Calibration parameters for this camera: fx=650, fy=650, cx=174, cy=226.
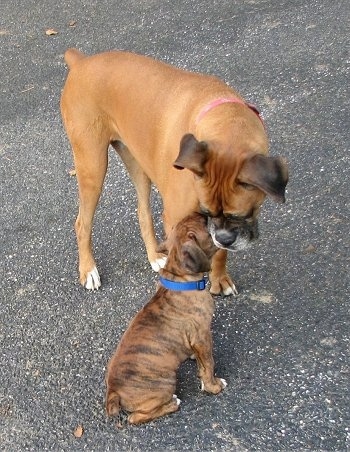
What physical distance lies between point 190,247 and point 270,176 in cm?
53

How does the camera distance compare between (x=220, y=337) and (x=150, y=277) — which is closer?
(x=220, y=337)

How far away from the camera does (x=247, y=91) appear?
20.1 feet

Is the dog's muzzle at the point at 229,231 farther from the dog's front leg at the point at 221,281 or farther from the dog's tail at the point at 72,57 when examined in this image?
the dog's tail at the point at 72,57

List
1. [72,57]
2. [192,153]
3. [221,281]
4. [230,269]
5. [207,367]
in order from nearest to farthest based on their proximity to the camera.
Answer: [192,153], [207,367], [221,281], [230,269], [72,57]

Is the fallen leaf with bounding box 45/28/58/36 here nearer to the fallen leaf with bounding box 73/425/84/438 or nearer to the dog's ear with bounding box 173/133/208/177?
the dog's ear with bounding box 173/133/208/177

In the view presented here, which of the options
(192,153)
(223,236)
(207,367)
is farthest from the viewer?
(207,367)

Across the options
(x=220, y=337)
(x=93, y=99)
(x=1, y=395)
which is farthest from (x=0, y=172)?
(x=220, y=337)

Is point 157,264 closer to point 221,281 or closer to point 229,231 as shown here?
point 221,281

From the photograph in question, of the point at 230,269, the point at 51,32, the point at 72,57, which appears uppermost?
the point at 72,57

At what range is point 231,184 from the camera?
3145 millimetres

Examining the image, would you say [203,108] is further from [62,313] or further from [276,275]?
[62,313]

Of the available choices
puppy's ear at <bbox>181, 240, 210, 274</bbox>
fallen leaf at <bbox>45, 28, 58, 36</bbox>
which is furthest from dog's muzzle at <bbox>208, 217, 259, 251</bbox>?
A: fallen leaf at <bbox>45, 28, 58, 36</bbox>

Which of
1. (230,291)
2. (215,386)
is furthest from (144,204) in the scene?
(215,386)

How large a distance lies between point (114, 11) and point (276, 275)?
538 cm
